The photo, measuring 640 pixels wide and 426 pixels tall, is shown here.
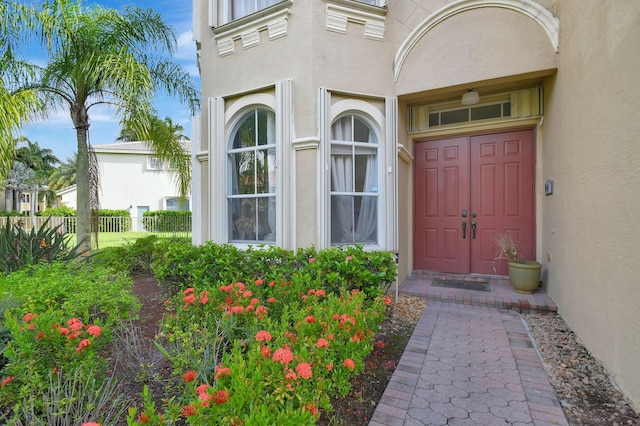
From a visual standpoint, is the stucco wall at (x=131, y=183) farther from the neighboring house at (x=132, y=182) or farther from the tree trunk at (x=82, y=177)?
the tree trunk at (x=82, y=177)

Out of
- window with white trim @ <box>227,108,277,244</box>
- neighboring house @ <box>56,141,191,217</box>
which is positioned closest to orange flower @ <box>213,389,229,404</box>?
window with white trim @ <box>227,108,277,244</box>

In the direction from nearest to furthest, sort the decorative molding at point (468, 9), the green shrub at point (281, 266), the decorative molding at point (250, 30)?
the green shrub at point (281, 266) → the decorative molding at point (468, 9) → the decorative molding at point (250, 30)

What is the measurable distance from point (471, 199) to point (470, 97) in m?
1.71

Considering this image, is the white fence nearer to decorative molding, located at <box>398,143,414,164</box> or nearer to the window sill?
the window sill

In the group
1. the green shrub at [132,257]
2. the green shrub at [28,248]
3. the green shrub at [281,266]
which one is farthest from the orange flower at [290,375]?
the green shrub at [132,257]

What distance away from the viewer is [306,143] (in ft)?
15.7

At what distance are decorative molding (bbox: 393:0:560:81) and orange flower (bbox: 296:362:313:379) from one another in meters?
4.72

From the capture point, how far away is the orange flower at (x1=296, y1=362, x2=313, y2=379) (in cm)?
161

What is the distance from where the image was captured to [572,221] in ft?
12.5

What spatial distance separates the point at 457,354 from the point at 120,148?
91.5ft

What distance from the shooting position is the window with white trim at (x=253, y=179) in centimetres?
519

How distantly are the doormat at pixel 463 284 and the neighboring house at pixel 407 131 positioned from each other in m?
0.36

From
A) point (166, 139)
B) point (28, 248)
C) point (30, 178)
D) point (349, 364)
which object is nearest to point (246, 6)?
point (166, 139)

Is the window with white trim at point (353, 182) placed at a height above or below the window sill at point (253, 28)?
below
